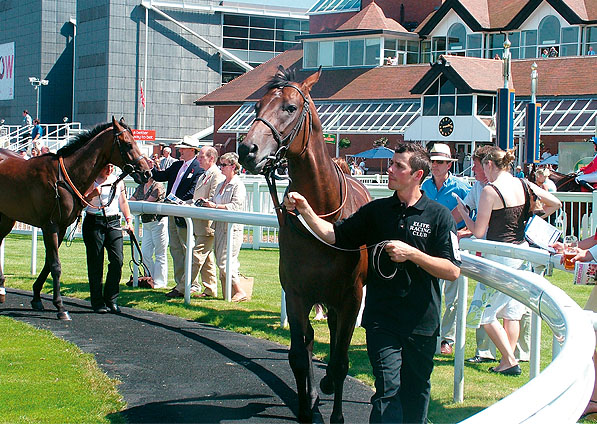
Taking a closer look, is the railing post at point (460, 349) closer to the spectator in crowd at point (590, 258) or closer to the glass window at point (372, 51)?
the spectator in crowd at point (590, 258)

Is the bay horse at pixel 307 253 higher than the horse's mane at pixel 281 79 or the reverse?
the reverse

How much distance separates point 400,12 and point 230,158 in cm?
4647

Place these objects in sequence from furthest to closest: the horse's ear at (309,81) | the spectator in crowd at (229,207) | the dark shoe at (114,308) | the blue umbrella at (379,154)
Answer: the blue umbrella at (379,154) < the spectator in crowd at (229,207) < the dark shoe at (114,308) < the horse's ear at (309,81)

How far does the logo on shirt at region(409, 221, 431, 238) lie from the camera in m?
4.36

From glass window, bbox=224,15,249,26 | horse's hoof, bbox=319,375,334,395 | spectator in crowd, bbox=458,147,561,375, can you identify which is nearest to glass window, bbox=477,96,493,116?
glass window, bbox=224,15,249,26

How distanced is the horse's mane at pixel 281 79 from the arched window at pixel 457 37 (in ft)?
→ 143

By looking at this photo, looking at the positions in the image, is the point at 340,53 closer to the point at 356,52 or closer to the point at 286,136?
the point at 356,52

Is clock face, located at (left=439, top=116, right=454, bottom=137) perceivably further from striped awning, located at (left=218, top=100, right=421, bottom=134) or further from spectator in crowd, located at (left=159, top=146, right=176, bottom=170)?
spectator in crowd, located at (left=159, top=146, right=176, bottom=170)

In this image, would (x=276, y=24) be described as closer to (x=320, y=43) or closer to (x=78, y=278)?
(x=320, y=43)

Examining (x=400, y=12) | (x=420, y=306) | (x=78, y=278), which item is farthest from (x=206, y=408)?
(x=400, y=12)

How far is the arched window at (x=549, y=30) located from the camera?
43031 millimetres

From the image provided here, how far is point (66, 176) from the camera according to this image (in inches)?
352

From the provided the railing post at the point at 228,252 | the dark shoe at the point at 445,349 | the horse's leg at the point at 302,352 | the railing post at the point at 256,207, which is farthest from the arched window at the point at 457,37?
the horse's leg at the point at 302,352

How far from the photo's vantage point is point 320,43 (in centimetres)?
5062
